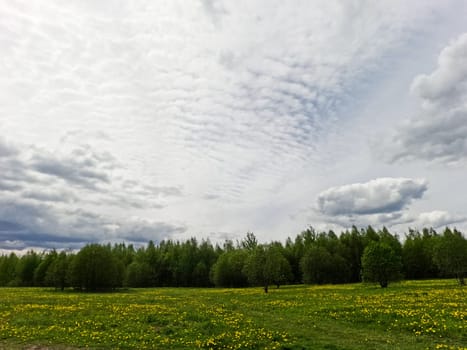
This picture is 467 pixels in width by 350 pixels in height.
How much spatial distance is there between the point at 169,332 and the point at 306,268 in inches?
3410

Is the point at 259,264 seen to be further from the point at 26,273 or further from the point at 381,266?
the point at 26,273

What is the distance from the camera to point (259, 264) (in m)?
74.3

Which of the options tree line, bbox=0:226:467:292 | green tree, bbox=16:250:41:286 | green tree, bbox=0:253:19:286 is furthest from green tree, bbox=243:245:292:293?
green tree, bbox=0:253:19:286

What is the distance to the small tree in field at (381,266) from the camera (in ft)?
216

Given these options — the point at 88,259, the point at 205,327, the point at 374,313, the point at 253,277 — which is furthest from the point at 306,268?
the point at 205,327

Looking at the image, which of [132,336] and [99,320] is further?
[99,320]

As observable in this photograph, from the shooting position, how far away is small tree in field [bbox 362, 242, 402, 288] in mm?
65700

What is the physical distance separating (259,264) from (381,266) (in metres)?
24.6

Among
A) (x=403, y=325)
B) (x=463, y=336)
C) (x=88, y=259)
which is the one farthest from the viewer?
(x=88, y=259)

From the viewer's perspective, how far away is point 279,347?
59.7ft

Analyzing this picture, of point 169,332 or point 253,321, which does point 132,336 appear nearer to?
point 169,332

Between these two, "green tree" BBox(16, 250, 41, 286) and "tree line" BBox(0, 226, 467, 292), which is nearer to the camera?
"tree line" BBox(0, 226, 467, 292)

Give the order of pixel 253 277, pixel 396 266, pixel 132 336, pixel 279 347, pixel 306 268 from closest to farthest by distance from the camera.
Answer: pixel 279 347 → pixel 132 336 → pixel 396 266 → pixel 253 277 → pixel 306 268

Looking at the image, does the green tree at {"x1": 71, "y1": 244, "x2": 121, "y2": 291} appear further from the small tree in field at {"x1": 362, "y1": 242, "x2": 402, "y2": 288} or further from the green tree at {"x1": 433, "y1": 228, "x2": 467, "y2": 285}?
the green tree at {"x1": 433, "y1": 228, "x2": 467, "y2": 285}
